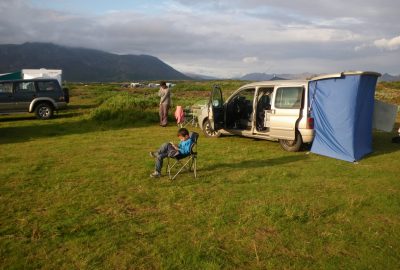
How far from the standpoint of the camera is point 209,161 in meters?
9.09

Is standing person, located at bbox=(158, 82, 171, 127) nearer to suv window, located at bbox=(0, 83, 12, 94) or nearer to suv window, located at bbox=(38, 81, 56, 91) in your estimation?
suv window, located at bbox=(38, 81, 56, 91)

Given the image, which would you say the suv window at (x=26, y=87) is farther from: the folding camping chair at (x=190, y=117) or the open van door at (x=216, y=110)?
the open van door at (x=216, y=110)

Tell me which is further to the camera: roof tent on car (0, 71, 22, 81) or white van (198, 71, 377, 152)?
roof tent on car (0, 71, 22, 81)

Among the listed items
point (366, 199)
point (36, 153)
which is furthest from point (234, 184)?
point (36, 153)

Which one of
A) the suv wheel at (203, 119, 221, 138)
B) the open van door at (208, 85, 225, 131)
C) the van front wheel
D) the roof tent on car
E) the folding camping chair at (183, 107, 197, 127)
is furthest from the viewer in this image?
the roof tent on car

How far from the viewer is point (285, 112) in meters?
10.4

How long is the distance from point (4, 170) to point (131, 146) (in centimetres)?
368

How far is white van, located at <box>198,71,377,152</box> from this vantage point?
33.5 feet

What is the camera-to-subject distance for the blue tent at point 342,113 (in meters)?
9.57

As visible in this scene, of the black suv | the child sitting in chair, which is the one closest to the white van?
the child sitting in chair

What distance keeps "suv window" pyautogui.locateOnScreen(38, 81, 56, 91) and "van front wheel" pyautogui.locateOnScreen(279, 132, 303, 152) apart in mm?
11755

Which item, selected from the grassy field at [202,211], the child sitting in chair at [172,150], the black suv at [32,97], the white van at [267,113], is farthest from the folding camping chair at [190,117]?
the child sitting in chair at [172,150]

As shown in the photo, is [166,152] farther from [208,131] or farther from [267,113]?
[208,131]

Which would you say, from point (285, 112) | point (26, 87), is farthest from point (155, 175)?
point (26, 87)
